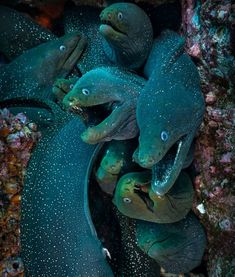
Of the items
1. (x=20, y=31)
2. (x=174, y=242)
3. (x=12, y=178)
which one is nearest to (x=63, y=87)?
(x=12, y=178)

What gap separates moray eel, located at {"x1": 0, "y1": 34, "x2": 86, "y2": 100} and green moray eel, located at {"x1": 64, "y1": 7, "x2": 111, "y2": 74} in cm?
9

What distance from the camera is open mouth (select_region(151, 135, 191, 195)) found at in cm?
204

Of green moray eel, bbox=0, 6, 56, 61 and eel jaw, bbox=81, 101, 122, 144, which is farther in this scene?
green moray eel, bbox=0, 6, 56, 61

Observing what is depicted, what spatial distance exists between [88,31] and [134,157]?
176cm

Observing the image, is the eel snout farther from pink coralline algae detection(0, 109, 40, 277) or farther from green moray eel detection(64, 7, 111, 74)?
green moray eel detection(64, 7, 111, 74)

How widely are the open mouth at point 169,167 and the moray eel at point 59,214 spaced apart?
715 millimetres

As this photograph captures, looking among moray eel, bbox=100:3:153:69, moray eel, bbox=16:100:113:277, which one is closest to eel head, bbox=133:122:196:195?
moray eel, bbox=16:100:113:277

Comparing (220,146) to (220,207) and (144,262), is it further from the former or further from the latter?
(144,262)

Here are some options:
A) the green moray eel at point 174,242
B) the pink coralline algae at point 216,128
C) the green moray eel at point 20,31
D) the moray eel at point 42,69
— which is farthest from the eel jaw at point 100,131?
the green moray eel at point 20,31

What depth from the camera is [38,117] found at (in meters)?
2.97

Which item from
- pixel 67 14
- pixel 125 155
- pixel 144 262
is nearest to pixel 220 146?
pixel 125 155

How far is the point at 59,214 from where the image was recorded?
254 centimetres

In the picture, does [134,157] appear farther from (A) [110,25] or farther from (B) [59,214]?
(A) [110,25]

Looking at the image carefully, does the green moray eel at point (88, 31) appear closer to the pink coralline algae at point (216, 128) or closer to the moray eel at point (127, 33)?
the moray eel at point (127, 33)
